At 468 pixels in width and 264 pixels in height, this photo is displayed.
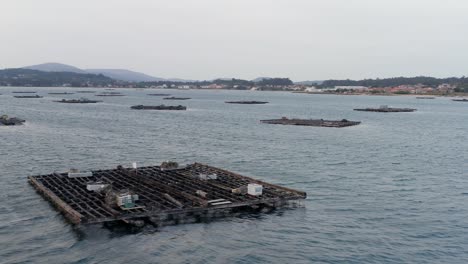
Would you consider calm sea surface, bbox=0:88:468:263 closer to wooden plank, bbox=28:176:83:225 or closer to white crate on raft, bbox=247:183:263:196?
wooden plank, bbox=28:176:83:225

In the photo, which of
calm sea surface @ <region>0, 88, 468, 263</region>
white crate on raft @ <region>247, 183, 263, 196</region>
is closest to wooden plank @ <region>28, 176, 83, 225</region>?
calm sea surface @ <region>0, 88, 468, 263</region>

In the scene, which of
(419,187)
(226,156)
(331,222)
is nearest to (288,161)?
(226,156)

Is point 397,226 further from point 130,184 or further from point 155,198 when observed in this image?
point 130,184

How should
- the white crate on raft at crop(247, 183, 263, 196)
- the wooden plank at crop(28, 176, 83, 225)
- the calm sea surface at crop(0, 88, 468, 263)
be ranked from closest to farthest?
the calm sea surface at crop(0, 88, 468, 263) → the wooden plank at crop(28, 176, 83, 225) → the white crate on raft at crop(247, 183, 263, 196)

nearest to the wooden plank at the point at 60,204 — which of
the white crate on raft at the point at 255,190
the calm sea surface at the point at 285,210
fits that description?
the calm sea surface at the point at 285,210

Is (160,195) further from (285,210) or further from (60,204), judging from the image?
(285,210)

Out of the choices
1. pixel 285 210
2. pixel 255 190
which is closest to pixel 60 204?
pixel 255 190

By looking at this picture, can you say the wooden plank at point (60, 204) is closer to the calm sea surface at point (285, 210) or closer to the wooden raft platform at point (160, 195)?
the wooden raft platform at point (160, 195)
